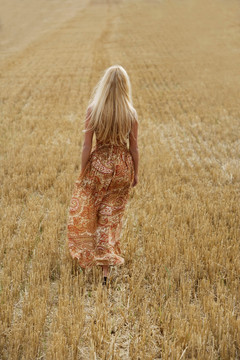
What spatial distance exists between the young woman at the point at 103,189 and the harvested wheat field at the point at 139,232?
20 centimetres

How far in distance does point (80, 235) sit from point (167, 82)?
11.8 meters

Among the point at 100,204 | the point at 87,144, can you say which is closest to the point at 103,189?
the point at 100,204

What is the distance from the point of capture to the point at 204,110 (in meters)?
10.7

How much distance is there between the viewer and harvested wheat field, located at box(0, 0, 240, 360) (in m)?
2.79

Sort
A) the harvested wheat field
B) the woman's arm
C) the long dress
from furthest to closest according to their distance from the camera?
the long dress, the woman's arm, the harvested wheat field

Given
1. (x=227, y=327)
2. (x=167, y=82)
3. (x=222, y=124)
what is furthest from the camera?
(x=167, y=82)

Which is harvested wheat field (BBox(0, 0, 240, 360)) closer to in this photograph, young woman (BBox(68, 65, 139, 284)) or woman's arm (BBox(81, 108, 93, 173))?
young woman (BBox(68, 65, 139, 284))

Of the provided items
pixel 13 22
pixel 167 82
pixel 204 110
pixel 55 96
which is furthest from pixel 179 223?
pixel 13 22

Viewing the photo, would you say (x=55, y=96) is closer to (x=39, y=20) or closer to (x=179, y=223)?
(x=179, y=223)

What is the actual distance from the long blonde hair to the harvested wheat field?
1255 mm

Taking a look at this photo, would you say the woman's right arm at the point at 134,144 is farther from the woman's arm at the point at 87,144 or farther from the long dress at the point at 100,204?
the woman's arm at the point at 87,144

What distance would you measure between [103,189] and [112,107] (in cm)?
76

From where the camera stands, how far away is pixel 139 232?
4570 millimetres

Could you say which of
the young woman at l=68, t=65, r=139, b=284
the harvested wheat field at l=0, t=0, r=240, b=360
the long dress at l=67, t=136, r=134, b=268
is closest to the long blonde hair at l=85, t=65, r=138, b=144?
the young woman at l=68, t=65, r=139, b=284
